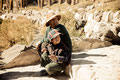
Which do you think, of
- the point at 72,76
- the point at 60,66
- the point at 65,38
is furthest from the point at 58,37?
the point at 72,76

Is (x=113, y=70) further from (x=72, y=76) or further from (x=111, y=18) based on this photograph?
(x=111, y=18)

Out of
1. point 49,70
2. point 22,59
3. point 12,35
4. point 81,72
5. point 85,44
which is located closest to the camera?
point 81,72

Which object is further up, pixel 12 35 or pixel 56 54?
pixel 56 54

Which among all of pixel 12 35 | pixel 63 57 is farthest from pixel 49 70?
pixel 12 35

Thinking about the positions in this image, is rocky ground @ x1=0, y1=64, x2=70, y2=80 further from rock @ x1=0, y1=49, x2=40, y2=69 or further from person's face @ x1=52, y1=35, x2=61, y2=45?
person's face @ x1=52, y1=35, x2=61, y2=45

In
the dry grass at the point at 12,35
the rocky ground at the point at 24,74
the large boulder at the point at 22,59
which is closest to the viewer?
the rocky ground at the point at 24,74

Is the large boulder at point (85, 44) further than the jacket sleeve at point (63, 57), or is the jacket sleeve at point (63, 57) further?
the large boulder at point (85, 44)

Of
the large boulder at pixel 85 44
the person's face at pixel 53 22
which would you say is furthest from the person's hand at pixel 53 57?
the large boulder at pixel 85 44

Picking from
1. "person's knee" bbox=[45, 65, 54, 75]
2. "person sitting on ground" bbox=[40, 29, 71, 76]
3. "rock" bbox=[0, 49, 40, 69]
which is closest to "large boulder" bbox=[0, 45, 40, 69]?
"rock" bbox=[0, 49, 40, 69]

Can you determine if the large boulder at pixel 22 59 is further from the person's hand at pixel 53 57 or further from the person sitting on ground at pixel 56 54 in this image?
the person's hand at pixel 53 57

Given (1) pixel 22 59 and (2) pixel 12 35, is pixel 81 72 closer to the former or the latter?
(1) pixel 22 59

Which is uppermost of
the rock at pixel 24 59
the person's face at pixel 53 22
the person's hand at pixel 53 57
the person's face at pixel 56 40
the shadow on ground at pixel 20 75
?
the person's face at pixel 53 22

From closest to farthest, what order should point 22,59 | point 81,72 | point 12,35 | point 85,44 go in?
point 81,72 → point 22,59 → point 85,44 → point 12,35

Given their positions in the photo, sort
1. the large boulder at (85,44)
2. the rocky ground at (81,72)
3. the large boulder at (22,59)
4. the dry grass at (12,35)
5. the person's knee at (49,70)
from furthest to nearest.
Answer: the dry grass at (12,35), the large boulder at (85,44), the large boulder at (22,59), the person's knee at (49,70), the rocky ground at (81,72)
